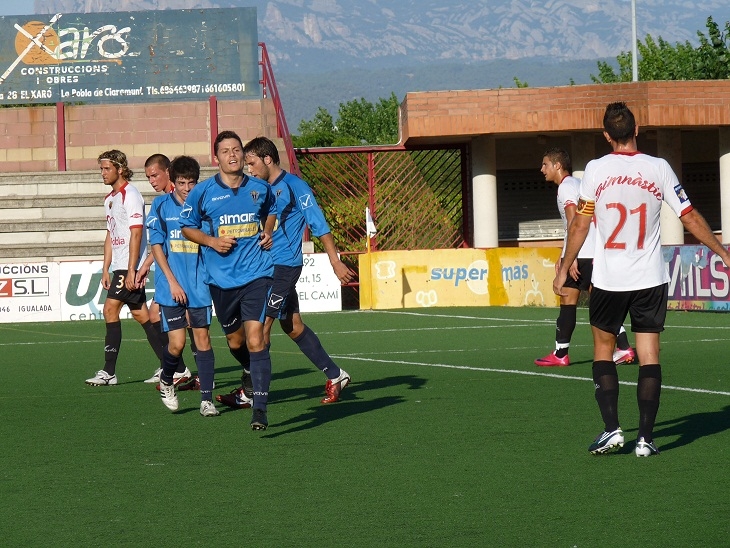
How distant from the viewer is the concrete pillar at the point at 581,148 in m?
30.5

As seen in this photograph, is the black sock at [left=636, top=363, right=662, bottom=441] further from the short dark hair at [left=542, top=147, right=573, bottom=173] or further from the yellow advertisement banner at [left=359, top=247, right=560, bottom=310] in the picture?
the yellow advertisement banner at [left=359, top=247, right=560, bottom=310]

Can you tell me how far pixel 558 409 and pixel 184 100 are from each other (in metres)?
22.4

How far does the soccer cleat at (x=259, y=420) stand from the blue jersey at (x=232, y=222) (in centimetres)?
84

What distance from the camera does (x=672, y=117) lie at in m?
27.8

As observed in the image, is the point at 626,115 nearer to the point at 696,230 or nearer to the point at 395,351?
the point at 696,230

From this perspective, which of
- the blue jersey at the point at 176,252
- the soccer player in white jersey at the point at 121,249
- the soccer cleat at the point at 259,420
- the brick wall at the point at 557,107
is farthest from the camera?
the brick wall at the point at 557,107

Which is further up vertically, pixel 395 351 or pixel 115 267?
pixel 115 267

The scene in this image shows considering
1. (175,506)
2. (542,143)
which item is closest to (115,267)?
(175,506)

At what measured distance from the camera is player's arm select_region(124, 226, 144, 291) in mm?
10969

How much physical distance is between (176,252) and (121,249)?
211cm

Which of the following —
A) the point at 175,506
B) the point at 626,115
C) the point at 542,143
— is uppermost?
the point at 542,143

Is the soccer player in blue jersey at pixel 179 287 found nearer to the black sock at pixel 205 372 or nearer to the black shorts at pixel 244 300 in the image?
the black sock at pixel 205 372

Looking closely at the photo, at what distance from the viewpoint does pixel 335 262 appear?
9.16 m

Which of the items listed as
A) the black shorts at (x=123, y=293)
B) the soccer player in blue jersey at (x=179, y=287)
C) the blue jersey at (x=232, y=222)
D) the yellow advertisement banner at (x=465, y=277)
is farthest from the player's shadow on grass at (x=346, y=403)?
the yellow advertisement banner at (x=465, y=277)
